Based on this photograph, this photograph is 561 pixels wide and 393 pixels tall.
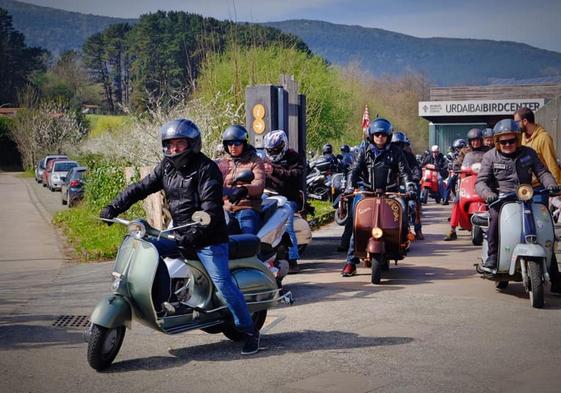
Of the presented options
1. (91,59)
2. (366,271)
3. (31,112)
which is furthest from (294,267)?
(91,59)

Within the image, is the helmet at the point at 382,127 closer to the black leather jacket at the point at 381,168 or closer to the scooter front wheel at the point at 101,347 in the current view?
the black leather jacket at the point at 381,168

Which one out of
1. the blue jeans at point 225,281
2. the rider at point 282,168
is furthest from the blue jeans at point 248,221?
the blue jeans at point 225,281

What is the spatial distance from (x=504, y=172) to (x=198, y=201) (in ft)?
13.2

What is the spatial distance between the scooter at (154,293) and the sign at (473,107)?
54802mm

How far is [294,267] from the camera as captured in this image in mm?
12117

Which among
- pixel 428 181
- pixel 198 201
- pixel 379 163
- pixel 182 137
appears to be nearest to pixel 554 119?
pixel 428 181

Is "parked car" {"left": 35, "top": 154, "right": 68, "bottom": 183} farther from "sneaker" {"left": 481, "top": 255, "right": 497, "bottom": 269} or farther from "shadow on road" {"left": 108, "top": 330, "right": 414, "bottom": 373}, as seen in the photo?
"shadow on road" {"left": 108, "top": 330, "right": 414, "bottom": 373}

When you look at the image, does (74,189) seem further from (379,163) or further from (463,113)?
(463,113)

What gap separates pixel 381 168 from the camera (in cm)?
1160

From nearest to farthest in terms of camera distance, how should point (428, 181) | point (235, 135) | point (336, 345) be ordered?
point (336, 345) < point (235, 135) < point (428, 181)

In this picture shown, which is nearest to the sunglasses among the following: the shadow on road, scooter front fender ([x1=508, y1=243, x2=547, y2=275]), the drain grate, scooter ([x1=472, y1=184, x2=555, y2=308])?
scooter ([x1=472, y1=184, x2=555, y2=308])

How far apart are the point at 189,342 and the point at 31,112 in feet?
233

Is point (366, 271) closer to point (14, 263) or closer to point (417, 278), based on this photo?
point (417, 278)

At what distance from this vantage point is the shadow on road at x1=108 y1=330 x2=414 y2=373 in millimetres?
6953
